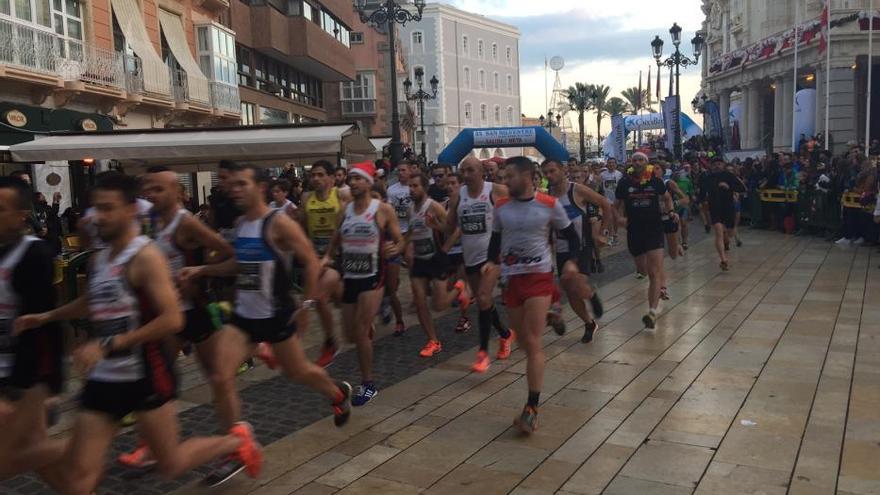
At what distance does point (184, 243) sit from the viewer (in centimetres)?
493

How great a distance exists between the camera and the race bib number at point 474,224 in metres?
7.05

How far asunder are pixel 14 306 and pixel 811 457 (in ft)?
14.4

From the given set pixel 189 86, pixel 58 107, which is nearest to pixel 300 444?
pixel 58 107

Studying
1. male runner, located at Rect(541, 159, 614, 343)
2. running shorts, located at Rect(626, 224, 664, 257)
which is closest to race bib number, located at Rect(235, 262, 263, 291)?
male runner, located at Rect(541, 159, 614, 343)

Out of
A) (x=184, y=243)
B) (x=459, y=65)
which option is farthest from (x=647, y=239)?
(x=459, y=65)

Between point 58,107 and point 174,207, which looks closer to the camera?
point 174,207

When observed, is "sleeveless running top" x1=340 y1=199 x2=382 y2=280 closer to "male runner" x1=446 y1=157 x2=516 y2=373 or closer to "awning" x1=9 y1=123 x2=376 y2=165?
"male runner" x1=446 y1=157 x2=516 y2=373

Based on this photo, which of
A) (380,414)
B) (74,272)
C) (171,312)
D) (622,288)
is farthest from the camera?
(622,288)

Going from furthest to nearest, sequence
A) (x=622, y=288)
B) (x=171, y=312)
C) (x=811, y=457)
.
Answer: (x=622, y=288) < (x=811, y=457) < (x=171, y=312)

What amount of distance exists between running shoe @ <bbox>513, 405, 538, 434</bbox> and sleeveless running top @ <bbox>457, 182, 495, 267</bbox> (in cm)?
239

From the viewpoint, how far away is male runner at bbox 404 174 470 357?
23.7 ft

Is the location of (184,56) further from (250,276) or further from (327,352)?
(250,276)

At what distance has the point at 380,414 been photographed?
214 inches

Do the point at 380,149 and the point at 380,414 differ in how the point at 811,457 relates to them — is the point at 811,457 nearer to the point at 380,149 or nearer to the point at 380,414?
the point at 380,414
